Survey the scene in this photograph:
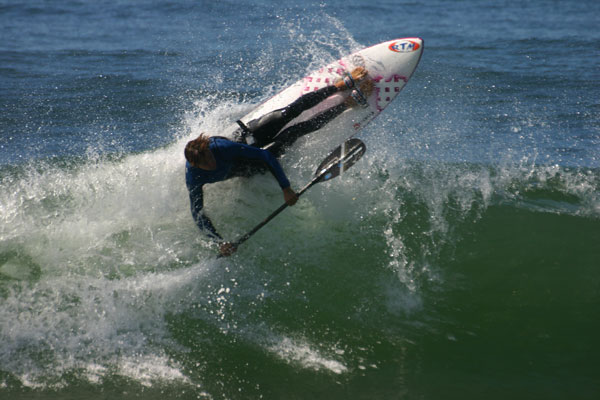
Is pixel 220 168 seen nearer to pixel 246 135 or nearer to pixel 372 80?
pixel 246 135

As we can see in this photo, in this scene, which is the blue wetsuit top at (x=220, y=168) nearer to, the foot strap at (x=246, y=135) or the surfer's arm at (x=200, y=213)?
the surfer's arm at (x=200, y=213)

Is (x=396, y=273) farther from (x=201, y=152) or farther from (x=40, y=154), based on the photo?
(x=40, y=154)

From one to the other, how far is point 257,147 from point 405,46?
2.27 meters

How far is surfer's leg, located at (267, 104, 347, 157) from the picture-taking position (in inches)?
201

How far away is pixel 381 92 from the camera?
223 inches

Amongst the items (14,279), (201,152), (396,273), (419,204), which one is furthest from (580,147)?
(14,279)

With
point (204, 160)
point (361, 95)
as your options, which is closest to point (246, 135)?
point (204, 160)

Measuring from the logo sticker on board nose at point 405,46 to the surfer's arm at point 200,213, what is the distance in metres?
2.94

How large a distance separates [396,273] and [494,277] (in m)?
0.94

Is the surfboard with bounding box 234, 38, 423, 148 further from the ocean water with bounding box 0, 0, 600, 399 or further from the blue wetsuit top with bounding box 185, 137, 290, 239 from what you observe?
the blue wetsuit top with bounding box 185, 137, 290, 239

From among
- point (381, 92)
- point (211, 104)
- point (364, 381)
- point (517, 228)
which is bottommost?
point (364, 381)

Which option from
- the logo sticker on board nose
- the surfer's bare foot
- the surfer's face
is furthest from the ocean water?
the logo sticker on board nose

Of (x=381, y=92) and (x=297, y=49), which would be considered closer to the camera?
(x=381, y=92)

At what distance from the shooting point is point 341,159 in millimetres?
5035
